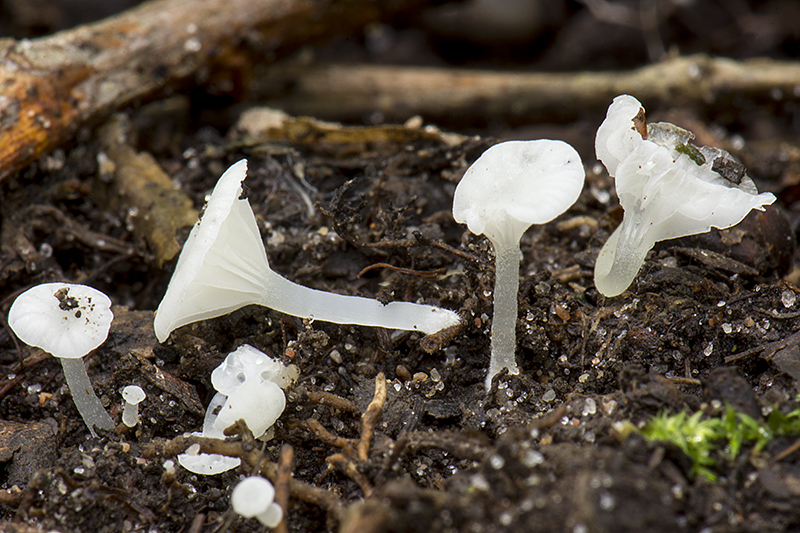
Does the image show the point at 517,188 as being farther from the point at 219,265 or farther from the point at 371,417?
the point at 219,265

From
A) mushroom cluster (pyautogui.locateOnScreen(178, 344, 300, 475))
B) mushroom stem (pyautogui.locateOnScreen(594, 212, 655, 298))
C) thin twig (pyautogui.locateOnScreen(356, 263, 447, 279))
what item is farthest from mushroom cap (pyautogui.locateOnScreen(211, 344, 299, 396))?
mushroom stem (pyautogui.locateOnScreen(594, 212, 655, 298))

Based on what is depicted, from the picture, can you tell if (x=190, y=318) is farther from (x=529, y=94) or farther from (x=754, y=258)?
(x=529, y=94)

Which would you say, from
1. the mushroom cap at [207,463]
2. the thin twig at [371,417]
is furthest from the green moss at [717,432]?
the mushroom cap at [207,463]

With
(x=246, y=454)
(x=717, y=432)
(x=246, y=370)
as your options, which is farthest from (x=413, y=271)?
(x=717, y=432)

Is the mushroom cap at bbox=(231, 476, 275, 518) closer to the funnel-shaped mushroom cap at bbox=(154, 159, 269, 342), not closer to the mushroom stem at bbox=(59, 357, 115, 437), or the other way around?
the funnel-shaped mushroom cap at bbox=(154, 159, 269, 342)

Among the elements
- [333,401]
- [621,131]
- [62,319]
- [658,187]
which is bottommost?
[333,401]

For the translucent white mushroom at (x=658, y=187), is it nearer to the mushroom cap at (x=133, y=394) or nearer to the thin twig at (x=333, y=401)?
the thin twig at (x=333, y=401)

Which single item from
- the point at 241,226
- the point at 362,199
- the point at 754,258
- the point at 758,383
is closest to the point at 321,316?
the point at 241,226
